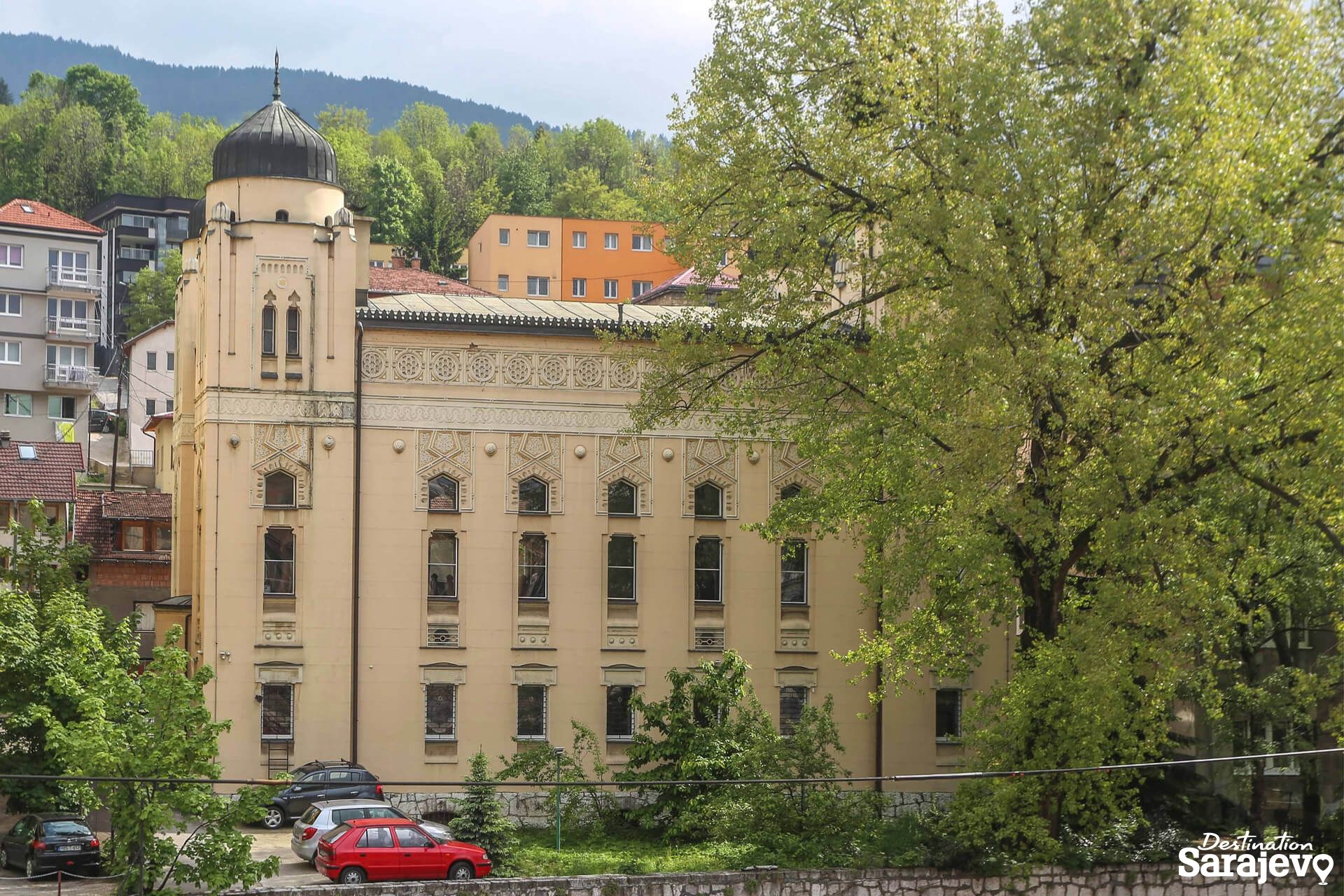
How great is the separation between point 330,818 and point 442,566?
7477 mm

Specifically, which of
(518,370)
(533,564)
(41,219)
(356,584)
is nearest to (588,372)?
(518,370)

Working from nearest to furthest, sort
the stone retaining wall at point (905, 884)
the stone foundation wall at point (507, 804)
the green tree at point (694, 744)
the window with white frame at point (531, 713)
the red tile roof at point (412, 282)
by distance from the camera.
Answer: the stone retaining wall at point (905, 884) → the green tree at point (694, 744) → the stone foundation wall at point (507, 804) → the window with white frame at point (531, 713) → the red tile roof at point (412, 282)

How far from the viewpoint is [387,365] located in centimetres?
3456

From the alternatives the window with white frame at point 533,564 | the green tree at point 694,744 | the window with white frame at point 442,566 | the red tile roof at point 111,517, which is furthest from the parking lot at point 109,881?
the red tile roof at point 111,517

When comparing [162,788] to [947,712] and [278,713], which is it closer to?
[278,713]

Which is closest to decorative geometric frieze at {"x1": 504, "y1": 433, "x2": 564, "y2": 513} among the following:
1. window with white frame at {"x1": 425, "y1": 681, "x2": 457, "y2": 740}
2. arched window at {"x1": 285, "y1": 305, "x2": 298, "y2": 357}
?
window with white frame at {"x1": 425, "y1": 681, "x2": 457, "y2": 740}

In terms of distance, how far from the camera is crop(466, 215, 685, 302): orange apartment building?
83.8m

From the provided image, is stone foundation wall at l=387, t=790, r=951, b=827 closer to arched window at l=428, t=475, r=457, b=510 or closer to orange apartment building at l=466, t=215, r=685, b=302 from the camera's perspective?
arched window at l=428, t=475, r=457, b=510

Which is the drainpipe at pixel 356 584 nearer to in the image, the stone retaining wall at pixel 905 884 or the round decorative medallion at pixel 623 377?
the round decorative medallion at pixel 623 377

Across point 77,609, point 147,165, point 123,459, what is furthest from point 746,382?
point 147,165

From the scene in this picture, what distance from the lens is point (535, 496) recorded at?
116ft

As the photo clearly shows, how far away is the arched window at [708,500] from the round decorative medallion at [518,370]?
485 centimetres

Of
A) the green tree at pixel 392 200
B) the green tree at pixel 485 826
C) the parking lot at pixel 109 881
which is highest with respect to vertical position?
the green tree at pixel 392 200

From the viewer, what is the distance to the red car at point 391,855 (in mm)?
26906
